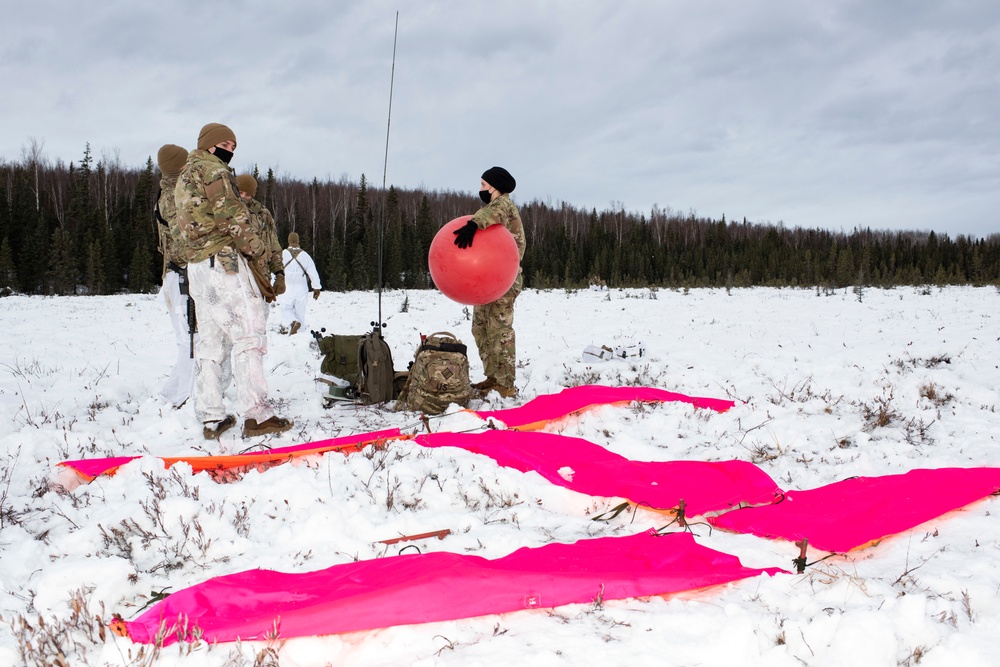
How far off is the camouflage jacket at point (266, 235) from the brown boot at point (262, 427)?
1.21 metres

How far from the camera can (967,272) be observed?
49.7 meters

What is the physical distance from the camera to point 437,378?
552 cm

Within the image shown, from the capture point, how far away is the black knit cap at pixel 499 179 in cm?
612

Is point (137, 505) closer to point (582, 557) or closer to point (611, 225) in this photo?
point (582, 557)

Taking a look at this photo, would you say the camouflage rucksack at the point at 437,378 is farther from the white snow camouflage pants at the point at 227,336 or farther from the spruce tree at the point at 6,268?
the spruce tree at the point at 6,268

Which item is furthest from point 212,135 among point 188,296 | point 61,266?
point 61,266

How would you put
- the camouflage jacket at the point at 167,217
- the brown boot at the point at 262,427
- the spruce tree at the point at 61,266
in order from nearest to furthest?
the brown boot at the point at 262,427 → the camouflage jacket at the point at 167,217 → the spruce tree at the point at 61,266

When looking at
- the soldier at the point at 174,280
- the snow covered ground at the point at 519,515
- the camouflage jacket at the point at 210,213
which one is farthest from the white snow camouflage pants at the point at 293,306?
the camouflage jacket at the point at 210,213

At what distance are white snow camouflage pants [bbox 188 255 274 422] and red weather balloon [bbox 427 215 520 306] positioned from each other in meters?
1.65

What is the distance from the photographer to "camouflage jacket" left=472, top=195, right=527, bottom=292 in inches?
220

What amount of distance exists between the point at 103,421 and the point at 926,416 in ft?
22.2

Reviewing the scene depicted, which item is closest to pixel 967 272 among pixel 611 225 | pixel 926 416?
pixel 611 225

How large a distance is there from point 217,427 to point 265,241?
1602mm

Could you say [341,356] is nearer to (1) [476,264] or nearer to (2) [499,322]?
(2) [499,322]
